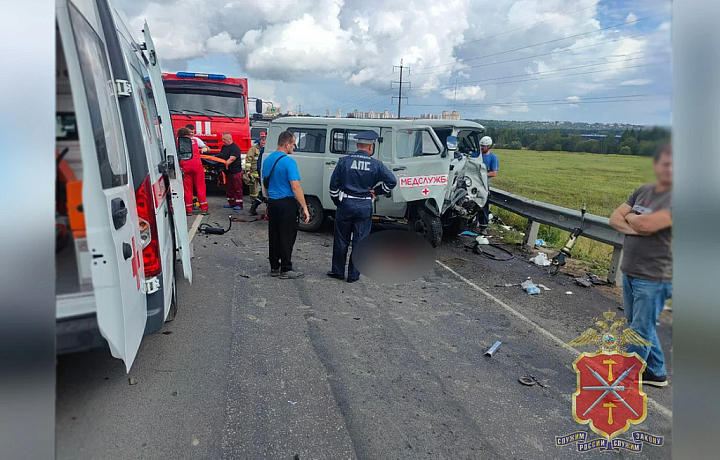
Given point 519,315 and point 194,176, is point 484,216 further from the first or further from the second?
point 194,176

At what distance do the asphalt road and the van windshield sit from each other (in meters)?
7.15

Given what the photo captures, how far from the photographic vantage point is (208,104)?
11.7m

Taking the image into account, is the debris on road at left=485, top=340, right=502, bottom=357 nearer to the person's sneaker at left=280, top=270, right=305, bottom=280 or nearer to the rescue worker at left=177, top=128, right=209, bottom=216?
the person's sneaker at left=280, top=270, right=305, bottom=280

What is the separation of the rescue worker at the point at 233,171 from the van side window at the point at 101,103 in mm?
8143

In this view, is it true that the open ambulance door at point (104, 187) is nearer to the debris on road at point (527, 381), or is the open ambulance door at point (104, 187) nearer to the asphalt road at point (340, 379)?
the asphalt road at point (340, 379)

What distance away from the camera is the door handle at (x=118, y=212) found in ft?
5.70

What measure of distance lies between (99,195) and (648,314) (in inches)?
65.0

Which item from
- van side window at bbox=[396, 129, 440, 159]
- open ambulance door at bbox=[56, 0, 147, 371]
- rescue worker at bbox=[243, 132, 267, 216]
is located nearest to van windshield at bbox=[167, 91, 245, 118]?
rescue worker at bbox=[243, 132, 267, 216]

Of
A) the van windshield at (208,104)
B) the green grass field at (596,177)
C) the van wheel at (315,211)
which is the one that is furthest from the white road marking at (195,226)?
the green grass field at (596,177)

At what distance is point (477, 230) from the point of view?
28.2 ft

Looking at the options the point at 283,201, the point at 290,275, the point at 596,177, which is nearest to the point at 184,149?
the point at 283,201

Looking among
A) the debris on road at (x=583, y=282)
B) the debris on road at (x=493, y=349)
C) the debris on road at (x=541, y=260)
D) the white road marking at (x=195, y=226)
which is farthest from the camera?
the white road marking at (x=195, y=226)
